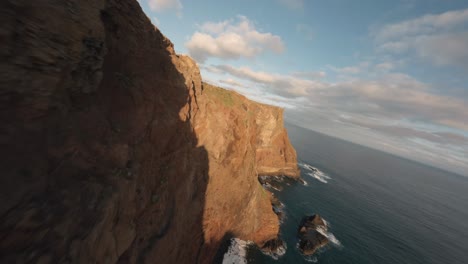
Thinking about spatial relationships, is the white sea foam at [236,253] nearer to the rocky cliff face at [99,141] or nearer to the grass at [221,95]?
the rocky cliff face at [99,141]

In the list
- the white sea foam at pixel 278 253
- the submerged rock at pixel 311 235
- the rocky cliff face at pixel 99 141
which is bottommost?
the white sea foam at pixel 278 253

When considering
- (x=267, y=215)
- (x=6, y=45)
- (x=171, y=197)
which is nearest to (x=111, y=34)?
(x=6, y=45)

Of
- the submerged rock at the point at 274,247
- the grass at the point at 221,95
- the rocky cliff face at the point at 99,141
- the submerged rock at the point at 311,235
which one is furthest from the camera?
the submerged rock at the point at 311,235

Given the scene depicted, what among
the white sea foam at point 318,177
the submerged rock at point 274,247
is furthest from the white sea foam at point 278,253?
the white sea foam at point 318,177

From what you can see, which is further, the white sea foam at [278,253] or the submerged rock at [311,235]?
the submerged rock at [311,235]

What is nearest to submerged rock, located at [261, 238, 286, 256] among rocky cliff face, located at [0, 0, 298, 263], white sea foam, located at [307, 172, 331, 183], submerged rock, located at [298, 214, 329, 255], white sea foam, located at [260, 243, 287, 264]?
white sea foam, located at [260, 243, 287, 264]
